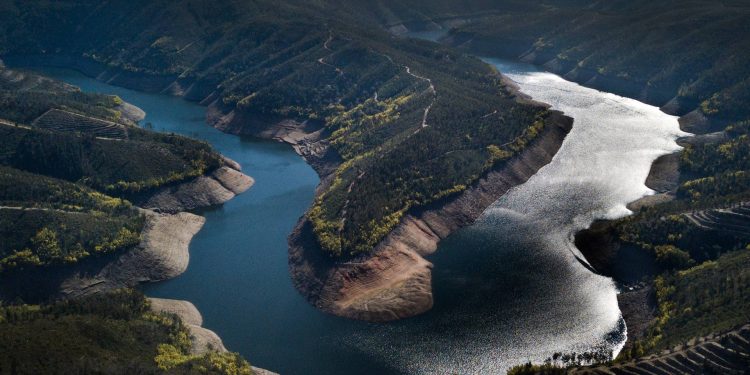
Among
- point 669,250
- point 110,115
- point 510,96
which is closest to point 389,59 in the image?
point 510,96

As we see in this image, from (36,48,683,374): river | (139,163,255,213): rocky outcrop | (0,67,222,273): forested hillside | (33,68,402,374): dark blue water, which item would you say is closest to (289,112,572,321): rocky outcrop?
(36,48,683,374): river

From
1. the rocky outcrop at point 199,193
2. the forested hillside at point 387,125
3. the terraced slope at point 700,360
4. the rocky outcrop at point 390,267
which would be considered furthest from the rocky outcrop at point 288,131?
the terraced slope at point 700,360

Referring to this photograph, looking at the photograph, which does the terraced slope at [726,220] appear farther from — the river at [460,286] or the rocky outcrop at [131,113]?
the rocky outcrop at [131,113]

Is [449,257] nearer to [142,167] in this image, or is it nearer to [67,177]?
[142,167]

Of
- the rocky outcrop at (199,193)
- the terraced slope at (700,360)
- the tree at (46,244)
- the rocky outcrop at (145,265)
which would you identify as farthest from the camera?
the rocky outcrop at (199,193)

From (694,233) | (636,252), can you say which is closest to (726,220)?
(694,233)

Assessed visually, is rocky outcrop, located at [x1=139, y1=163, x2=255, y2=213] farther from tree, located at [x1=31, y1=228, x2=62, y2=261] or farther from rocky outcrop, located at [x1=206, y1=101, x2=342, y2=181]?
tree, located at [x1=31, y1=228, x2=62, y2=261]
